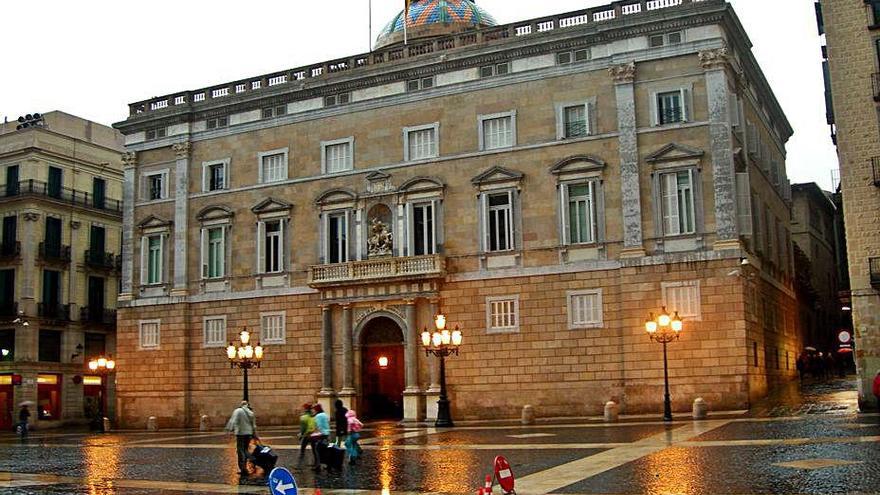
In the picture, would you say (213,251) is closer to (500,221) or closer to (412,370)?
(412,370)

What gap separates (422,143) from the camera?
4266cm

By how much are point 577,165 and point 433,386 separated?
439 inches

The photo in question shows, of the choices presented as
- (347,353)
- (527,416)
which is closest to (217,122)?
(347,353)

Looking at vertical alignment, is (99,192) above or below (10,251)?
above

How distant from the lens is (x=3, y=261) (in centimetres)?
5722

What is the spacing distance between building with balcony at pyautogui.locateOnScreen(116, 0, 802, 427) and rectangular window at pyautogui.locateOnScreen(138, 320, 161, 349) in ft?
0.43

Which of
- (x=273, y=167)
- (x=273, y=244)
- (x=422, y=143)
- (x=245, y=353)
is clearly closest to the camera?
(x=245, y=353)

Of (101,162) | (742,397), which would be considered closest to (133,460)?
(742,397)

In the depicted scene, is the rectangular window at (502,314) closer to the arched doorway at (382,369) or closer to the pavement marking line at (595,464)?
the arched doorway at (382,369)

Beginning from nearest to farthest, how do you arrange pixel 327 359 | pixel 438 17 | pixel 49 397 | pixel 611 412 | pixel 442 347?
pixel 611 412 → pixel 442 347 → pixel 327 359 → pixel 438 17 → pixel 49 397

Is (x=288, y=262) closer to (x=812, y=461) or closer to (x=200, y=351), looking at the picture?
(x=200, y=351)

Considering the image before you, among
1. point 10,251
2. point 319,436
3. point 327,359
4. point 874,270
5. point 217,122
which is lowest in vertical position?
point 319,436

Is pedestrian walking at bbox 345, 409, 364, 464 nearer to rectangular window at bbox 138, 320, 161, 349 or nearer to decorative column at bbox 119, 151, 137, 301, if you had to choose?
rectangular window at bbox 138, 320, 161, 349

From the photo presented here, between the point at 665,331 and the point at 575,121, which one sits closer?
the point at 665,331
